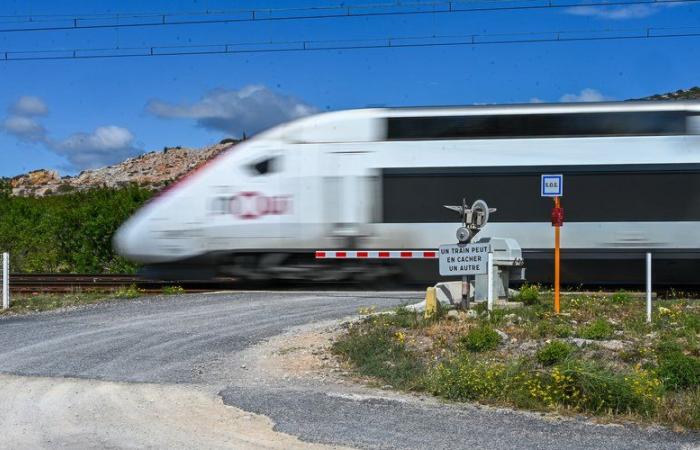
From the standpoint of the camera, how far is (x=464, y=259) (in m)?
12.8

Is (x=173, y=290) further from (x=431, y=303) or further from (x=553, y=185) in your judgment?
(x=553, y=185)

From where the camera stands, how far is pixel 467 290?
12.7m

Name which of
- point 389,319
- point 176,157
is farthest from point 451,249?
point 176,157

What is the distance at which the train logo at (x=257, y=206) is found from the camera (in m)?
16.1

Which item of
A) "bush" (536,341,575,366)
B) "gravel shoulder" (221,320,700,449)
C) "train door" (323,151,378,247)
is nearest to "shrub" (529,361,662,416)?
"gravel shoulder" (221,320,700,449)

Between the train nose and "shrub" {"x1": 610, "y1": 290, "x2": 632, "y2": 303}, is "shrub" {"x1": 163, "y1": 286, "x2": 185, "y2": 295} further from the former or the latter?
"shrub" {"x1": 610, "y1": 290, "x2": 632, "y2": 303}

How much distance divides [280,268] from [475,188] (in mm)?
4338

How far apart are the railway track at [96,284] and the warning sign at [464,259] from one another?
7.75 metres

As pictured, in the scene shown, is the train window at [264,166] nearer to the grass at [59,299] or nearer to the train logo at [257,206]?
the train logo at [257,206]

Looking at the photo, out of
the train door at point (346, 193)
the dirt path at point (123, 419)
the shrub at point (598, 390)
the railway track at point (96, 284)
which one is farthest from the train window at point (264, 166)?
the shrub at point (598, 390)

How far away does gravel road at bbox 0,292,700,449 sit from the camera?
23.8 ft

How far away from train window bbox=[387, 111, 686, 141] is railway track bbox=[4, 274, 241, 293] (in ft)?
20.4

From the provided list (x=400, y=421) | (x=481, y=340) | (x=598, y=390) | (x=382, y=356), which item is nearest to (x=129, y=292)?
(x=382, y=356)

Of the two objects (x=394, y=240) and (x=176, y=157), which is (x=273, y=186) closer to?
(x=394, y=240)
